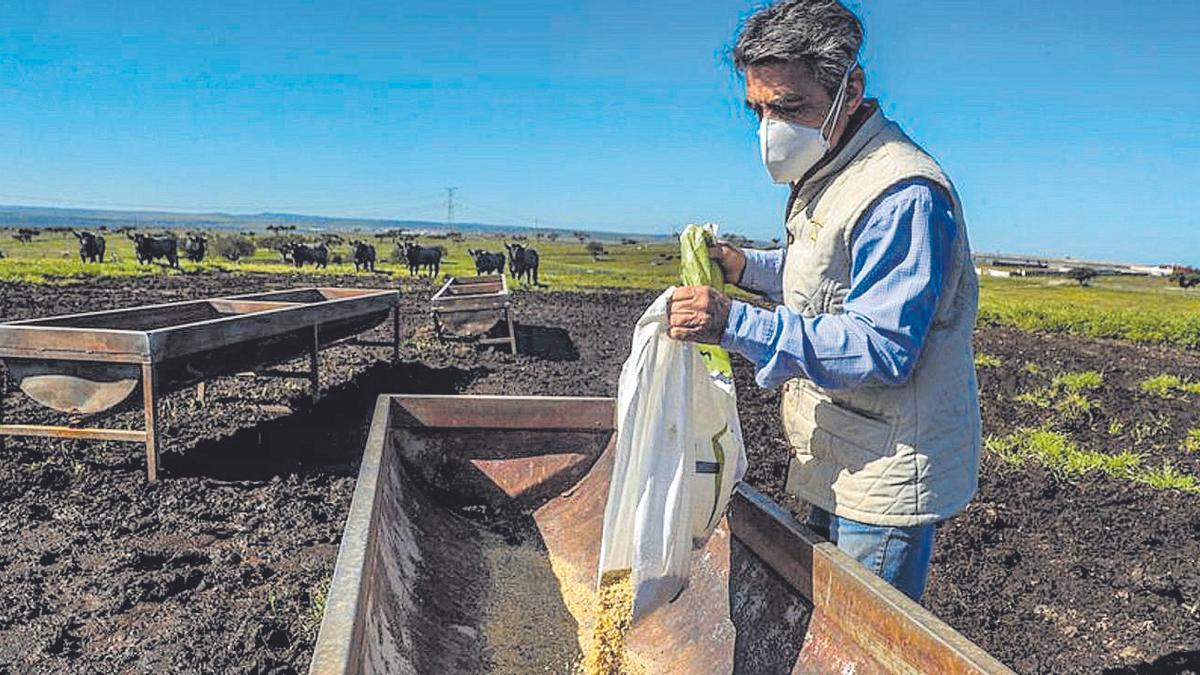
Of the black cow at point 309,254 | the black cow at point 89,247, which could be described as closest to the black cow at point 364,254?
the black cow at point 309,254

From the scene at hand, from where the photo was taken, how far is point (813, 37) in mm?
2225

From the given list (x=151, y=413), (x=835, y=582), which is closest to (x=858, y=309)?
(x=835, y=582)

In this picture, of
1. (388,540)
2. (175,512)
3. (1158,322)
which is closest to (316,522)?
(175,512)

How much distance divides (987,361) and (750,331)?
1376cm

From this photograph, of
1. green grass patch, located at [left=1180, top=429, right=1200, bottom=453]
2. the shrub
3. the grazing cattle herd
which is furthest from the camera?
the shrub

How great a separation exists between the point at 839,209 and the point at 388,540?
2271mm

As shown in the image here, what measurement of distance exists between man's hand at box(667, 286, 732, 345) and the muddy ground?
8.37ft

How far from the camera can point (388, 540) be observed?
3609 millimetres

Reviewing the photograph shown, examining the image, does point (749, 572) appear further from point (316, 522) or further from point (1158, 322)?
point (1158, 322)

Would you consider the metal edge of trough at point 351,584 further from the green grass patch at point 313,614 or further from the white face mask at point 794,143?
the white face mask at point 794,143

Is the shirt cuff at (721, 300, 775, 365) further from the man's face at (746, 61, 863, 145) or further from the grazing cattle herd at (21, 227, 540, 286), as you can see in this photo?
the grazing cattle herd at (21, 227, 540, 286)

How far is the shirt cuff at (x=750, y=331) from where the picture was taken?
7.16ft

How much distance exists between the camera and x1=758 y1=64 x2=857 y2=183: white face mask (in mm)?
2342

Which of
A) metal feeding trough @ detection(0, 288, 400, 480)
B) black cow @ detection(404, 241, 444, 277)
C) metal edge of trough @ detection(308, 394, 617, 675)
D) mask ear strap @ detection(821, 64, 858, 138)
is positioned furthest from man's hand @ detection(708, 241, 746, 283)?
black cow @ detection(404, 241, 444, 277)
